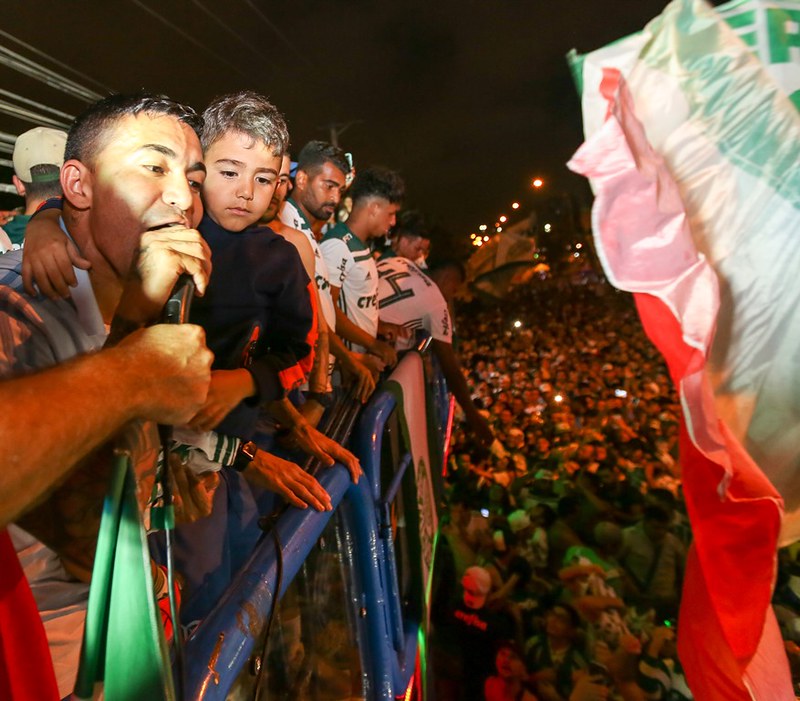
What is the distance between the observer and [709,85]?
69.1 inches

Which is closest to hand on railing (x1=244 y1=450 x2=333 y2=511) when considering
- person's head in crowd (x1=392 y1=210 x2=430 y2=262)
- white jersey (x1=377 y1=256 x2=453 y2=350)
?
white jersey (x1=377 y1=256 x2=453 y2=350)

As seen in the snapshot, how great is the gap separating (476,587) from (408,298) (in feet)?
8.06

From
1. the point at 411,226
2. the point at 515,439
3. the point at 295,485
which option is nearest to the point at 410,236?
the point at 411,226

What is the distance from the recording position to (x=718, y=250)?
1795 mm

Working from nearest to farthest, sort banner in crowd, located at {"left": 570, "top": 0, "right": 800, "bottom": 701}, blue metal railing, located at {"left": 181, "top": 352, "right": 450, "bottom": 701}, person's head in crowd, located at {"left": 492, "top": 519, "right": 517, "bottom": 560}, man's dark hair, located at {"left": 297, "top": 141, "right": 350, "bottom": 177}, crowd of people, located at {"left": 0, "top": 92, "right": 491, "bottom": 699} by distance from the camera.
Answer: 1. crowd of people, located at {"left": 0, "top": 92, "right": 491, "bottom": 699}
2. blue metal railing, located at {"left": 181, "top": 352, "right": 450, "bottom": 701}
3. banner in crowd, located at {"left": 570, "top": 0, "right": 800, "bottom": 701}
4. man's dark hair, located at {"left": 297, "top": 141, "right": 350, "bottom": 177}
5. person's head in crowd, located at {"left": 492, "top": 519, "right": 517, "bottom": 560}

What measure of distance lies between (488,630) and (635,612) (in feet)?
2.77

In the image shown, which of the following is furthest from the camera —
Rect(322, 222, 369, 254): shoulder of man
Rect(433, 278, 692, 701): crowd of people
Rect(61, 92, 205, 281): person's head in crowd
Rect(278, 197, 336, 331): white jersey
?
Rect(322, 222, 369, 254): shoulder of man

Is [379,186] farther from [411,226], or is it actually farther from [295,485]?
[295,485]

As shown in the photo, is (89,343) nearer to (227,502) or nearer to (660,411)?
(227,502)

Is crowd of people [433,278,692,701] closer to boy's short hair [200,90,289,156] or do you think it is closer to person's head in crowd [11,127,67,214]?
boy's short hair [200,90,289,156]

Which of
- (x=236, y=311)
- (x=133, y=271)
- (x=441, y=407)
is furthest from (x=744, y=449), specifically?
(x=441, y=407)

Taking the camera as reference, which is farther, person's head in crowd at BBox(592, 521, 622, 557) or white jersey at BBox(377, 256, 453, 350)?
white jersey at BBox(377, 256, 453, 350)

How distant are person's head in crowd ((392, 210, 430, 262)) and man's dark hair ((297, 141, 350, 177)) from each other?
2.85 m

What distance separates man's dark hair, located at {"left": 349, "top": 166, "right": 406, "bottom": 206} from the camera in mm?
4164
